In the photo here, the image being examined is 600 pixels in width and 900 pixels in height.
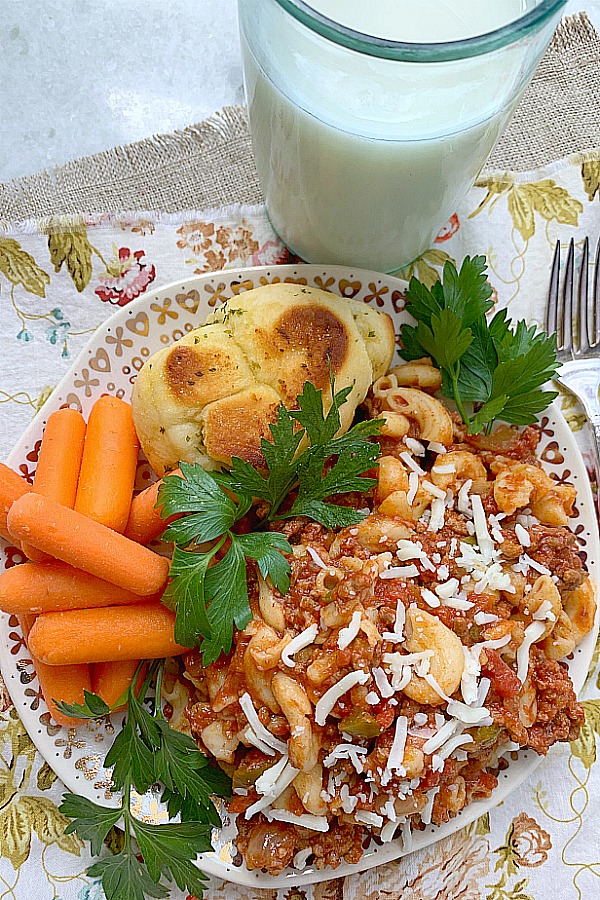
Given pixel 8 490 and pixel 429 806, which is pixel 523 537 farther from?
pixel 8 490

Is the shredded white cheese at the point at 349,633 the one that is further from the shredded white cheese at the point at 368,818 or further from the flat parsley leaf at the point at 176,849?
the flat parsley leaf at the point at 176,849

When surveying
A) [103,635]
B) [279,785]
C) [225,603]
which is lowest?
[279,785]

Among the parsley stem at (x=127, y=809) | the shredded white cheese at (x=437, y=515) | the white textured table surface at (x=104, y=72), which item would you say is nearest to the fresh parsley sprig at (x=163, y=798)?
the parsley stem at (x=127, y=809)

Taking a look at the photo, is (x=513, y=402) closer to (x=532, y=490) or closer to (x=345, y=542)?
(x=532, y=490)

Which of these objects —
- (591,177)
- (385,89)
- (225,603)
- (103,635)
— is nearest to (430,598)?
(225,603)

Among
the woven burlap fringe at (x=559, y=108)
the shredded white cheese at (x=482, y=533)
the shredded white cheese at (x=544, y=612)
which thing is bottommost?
the shredded white cheese at (x=544, y=612)

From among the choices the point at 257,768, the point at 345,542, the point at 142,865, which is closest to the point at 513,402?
the point at 345,542

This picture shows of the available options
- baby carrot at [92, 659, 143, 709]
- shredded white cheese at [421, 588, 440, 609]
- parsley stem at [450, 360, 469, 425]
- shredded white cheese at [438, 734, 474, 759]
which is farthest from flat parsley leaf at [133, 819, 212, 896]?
parsley stem at [450, 360, 469, 425]
